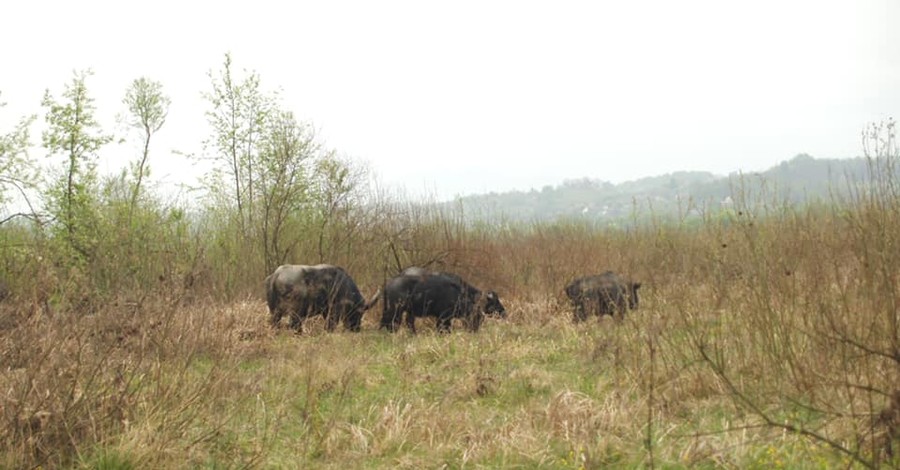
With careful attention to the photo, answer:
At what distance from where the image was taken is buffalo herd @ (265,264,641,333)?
38.2 feet

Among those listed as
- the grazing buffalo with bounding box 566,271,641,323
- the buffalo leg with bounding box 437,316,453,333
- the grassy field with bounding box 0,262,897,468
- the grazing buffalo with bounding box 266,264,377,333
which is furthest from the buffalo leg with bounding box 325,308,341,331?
the grazing buffalo with bounding box 566,271,641,323

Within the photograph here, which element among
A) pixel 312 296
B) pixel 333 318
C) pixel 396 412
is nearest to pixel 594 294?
pixel 333 318

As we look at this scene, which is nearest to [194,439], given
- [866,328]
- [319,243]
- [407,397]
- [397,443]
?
[397,443]

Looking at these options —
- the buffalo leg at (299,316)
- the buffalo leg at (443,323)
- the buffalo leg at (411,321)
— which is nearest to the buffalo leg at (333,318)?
the buffalo leg at (299,316)

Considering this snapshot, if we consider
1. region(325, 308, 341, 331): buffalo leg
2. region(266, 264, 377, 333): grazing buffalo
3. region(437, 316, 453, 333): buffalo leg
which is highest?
region(266, 264, 377, 333): grazing buffalo

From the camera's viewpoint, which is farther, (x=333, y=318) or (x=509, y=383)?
(x=333, y=318)

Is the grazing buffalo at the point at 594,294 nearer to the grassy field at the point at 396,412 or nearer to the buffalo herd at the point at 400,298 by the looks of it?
the buffalo herd at the point at 400,298

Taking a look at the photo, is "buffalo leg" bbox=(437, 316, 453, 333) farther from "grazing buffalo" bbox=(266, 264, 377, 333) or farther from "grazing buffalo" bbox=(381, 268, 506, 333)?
"grazing buffalo" bbox=(266, 264, 377, 333)

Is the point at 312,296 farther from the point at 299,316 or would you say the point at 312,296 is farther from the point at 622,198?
the point at 622,198

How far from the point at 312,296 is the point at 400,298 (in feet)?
5.01

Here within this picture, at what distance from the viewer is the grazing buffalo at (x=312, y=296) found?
38.5 ft

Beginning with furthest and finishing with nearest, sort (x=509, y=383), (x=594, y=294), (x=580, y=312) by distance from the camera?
1. (x=580, y=312)
2. (x=594, y=294)
3. (x=509, y=383)

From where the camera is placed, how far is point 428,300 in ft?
38.5

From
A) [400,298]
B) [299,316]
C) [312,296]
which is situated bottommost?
[299,316]
